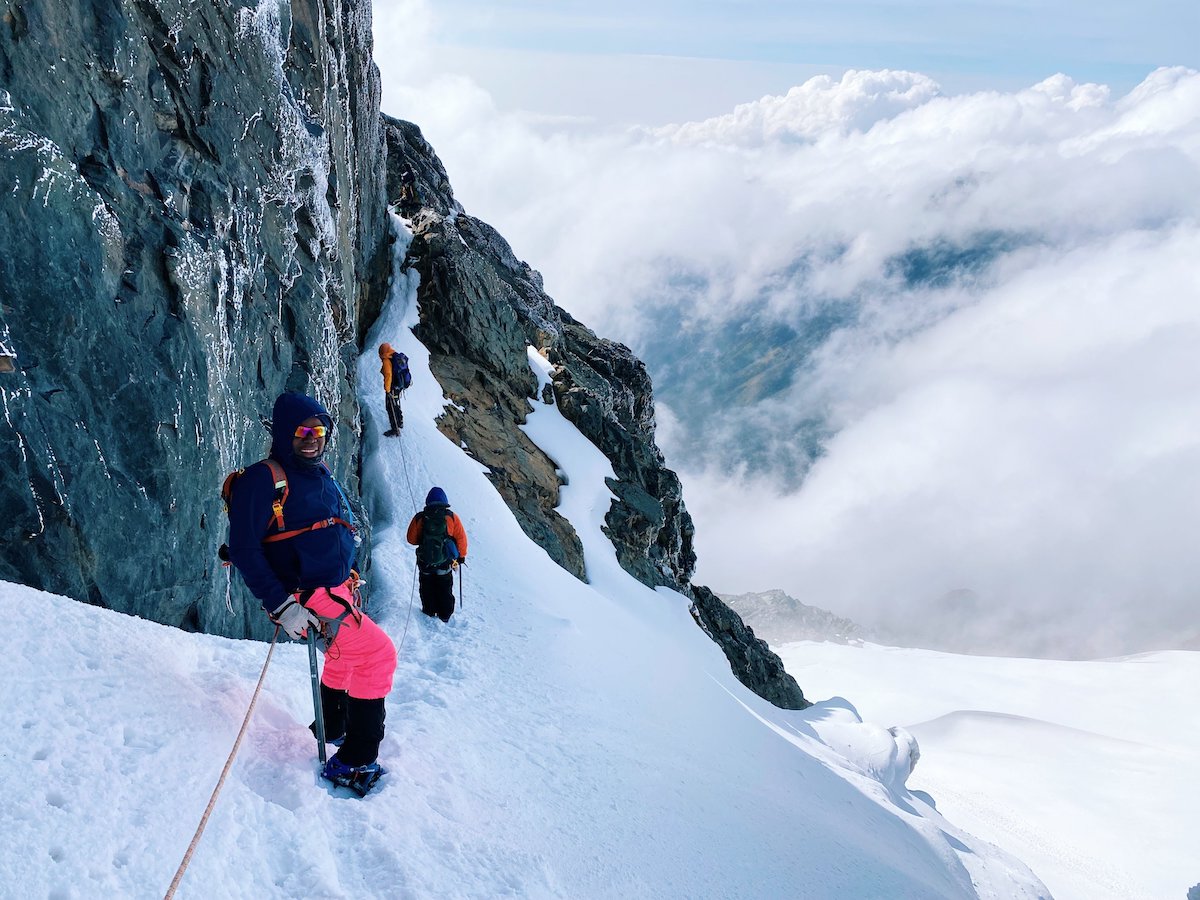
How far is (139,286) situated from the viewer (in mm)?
7195

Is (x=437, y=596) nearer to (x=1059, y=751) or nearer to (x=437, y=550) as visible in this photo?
(x=437, y=550)

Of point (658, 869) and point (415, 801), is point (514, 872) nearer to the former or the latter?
point (415, 801)

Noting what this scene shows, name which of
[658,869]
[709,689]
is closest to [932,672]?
[709,689]

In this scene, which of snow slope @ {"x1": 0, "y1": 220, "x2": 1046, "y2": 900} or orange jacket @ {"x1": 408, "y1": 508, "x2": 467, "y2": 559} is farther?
orange jacket @ {"x1": 408, "y1": 508, "x2": 467, "y2": 559}

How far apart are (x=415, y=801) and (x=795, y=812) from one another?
6436 millimetres

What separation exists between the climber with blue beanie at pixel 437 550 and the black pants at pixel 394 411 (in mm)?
7122

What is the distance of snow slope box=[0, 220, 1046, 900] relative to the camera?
13.7 feet

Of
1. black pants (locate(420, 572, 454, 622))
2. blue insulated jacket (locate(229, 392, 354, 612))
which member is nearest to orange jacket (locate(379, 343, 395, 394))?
black pants (locate(420, 572, 454, 622))

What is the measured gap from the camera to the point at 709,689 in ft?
55.2

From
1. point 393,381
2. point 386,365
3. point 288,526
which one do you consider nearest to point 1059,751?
point 393,381

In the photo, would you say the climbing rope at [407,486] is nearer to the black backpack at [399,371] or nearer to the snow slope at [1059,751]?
the black backpack at [399,371]

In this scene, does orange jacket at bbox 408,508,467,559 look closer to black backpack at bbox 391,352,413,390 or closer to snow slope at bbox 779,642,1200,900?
black backpack at bbox 391,352,413,390

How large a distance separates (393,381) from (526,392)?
12.5m

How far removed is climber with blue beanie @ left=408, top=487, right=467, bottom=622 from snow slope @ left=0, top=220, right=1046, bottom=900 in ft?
1.06
